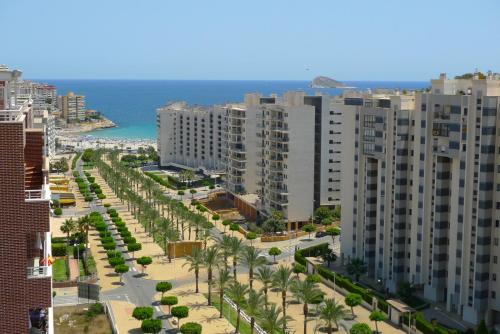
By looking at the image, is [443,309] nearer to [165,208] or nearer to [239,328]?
[239,328]

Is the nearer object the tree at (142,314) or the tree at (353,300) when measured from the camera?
the tree at (142,314)

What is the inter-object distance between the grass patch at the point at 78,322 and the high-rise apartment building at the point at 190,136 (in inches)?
2730

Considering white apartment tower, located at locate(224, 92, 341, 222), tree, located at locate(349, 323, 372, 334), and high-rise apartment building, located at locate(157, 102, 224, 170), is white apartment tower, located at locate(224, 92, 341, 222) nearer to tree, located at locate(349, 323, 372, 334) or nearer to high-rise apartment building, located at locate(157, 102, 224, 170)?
high-rise apartment building, located at locate(157, 102, 224, 170)

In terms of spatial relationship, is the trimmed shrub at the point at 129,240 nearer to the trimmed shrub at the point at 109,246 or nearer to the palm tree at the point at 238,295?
the trimmed shrub at the point at 109,246

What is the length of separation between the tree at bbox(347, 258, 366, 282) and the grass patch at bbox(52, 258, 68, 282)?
23658 millimetres

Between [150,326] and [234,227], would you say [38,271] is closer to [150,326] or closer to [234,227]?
[150,326]

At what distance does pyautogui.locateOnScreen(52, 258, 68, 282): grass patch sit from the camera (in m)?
56.8

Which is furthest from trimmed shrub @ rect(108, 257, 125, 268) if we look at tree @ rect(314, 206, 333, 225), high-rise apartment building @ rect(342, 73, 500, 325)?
tree @ rect(314, 206, 333, 225)

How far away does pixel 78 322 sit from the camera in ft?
151

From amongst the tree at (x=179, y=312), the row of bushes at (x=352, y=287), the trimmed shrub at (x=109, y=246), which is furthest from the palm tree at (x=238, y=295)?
the trimmed shrub at (x=109, y=246)

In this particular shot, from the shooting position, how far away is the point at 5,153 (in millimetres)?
14031

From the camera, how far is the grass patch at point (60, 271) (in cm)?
5678

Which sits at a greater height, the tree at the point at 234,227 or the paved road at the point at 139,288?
the tree at the point at 234,227

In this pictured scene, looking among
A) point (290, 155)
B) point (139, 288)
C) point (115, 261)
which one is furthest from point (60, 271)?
point (290, 155)
